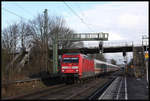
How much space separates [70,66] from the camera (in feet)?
83.7

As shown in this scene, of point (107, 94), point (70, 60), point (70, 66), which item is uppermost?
point (70, 60)

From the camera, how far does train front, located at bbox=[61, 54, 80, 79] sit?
2520 centimetres

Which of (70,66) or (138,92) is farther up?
(70,66)

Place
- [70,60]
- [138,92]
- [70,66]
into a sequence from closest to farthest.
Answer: [138,92] → [70,66] → [70,60]

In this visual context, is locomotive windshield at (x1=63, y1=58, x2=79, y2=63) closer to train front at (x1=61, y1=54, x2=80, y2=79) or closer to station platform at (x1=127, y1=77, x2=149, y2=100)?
train front at (x1=61, y1=54, x2=80, y2=79)

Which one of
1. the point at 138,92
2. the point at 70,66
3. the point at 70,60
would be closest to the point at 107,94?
the point at 138,92

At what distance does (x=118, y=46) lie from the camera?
5250cm

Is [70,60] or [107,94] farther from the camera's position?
[70,60]

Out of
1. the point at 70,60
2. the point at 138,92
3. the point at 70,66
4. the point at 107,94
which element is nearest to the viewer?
the point at 107,94

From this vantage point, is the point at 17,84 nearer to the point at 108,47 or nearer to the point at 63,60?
the point at 63,60

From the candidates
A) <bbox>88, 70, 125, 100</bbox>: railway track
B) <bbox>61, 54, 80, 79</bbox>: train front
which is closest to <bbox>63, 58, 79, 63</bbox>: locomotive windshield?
<bbox>61, 54, 80, 79</bbox>: train front

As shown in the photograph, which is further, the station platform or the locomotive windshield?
the locomotive windshield

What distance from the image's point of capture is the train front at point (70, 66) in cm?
2520

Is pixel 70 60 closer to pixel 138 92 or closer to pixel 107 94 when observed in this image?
pixel 107 94
